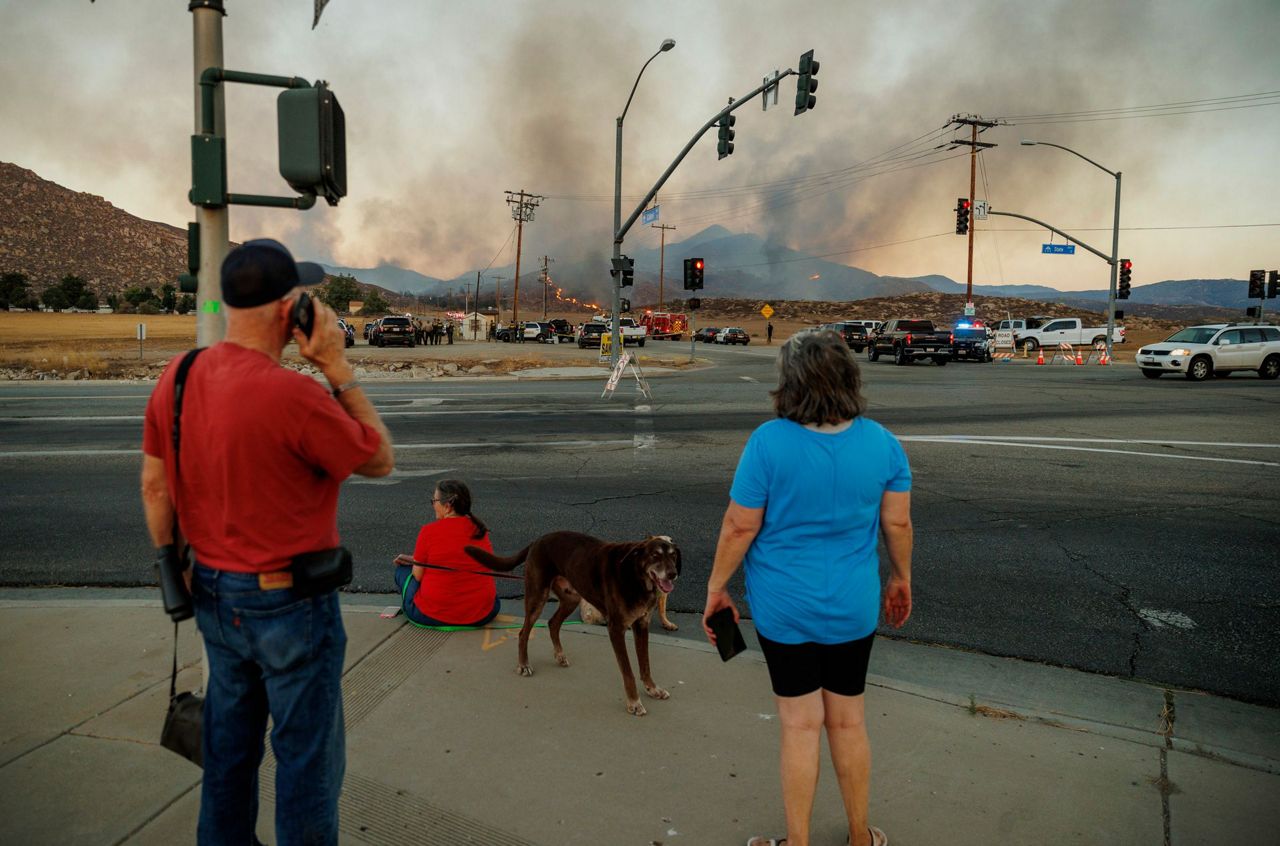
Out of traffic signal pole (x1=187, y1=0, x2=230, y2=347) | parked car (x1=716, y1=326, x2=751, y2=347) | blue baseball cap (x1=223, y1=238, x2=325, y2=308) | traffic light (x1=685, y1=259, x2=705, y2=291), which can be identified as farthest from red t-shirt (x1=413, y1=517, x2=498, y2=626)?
parked car (x1=716, y1=326, x2=751, y2=347)

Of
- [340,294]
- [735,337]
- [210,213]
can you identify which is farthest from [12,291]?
[210,213]

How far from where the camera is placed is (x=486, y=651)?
469cm

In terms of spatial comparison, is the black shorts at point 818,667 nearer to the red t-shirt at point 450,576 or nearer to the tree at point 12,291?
the red t-shirt at point 450,576

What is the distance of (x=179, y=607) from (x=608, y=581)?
2032mm

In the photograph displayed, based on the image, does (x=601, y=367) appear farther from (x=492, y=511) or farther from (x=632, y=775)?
(x=632, y=775)

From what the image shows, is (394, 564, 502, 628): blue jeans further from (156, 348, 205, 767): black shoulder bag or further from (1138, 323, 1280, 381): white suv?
(1138, 323, 1280, 381): white suv

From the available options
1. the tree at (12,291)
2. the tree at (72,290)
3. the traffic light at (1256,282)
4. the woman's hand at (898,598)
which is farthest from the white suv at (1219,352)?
the tree at (72,290)

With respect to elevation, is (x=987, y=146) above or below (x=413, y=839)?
above

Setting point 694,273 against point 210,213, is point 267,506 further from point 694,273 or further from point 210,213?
point 694,273

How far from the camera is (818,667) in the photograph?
9.02 feet

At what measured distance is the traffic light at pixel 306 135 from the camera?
11.2ft

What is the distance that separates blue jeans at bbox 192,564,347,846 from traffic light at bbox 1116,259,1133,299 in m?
49.2

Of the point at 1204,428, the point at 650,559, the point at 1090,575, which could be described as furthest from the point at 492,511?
the point at 1204,428

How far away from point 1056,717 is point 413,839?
298cm
